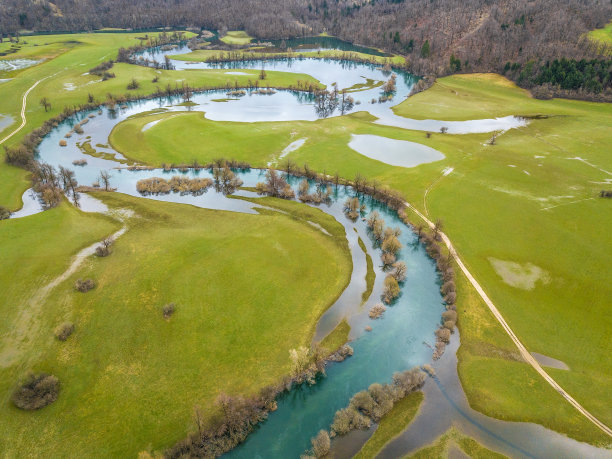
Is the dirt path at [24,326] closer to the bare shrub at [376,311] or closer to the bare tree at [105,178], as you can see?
the bare tree at [105,178]

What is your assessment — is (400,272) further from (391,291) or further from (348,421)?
(348,421)

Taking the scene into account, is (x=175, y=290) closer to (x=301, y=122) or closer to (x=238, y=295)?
(x=238, y=295)

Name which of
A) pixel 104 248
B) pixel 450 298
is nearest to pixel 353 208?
pixel 450 298

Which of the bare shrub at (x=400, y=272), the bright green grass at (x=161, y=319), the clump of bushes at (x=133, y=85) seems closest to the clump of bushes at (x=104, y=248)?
the bright green grass at (x=161, y=319)

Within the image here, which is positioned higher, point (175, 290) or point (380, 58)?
point (380, 58)

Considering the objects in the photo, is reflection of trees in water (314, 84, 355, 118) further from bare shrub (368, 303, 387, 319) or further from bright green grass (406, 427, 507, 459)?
bright green grass (406, 427, 507, 459)

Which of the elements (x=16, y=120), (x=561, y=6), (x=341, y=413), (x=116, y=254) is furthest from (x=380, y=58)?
(x=341, y=413)

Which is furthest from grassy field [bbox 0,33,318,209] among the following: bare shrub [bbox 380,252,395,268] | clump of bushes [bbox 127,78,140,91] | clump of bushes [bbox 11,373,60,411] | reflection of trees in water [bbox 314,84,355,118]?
bare shrub [bbox 380,252,395,268]
